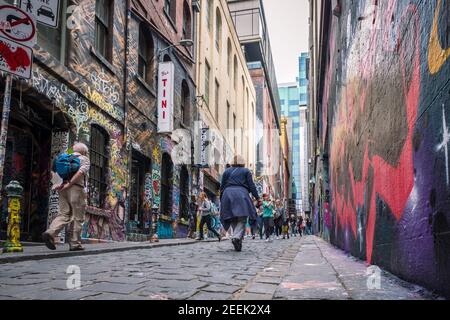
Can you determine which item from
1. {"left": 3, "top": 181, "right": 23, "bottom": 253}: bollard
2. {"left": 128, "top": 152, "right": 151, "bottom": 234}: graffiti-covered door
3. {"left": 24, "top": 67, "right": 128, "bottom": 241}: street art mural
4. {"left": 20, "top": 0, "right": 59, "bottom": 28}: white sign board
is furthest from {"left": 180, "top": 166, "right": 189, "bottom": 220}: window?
{"left": 20, "top": 0, "right": 59, "bottom": 28}: white sign board

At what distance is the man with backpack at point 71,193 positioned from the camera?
6691mm

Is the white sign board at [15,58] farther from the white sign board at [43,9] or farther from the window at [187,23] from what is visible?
the window at [187,23]

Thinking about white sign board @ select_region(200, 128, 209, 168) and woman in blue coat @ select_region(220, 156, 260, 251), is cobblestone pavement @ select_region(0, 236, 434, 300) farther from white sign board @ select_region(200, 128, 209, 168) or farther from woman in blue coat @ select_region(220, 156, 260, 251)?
white sign board @ select_region(200, 128, 209, 168)

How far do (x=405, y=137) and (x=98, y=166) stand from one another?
345 inches

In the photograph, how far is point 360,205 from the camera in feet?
19.3

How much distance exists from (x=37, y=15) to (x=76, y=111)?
3950 millimetres

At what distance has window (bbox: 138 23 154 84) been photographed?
14.3 m

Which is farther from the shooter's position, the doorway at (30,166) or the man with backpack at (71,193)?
the doorway at (30,166)

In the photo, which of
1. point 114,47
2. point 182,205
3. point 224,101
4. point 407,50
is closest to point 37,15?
point 407,50

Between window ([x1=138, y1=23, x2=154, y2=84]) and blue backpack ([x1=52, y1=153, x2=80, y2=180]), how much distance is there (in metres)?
7.76

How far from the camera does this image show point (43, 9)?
595cm

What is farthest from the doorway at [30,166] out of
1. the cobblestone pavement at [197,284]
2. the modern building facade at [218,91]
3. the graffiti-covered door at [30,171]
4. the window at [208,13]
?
the window at [208,13]

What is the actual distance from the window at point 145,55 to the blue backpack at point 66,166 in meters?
7.76

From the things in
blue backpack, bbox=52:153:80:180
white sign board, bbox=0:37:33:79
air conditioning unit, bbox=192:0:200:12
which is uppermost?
air conditioning unit, bbox=192:0:200:12
